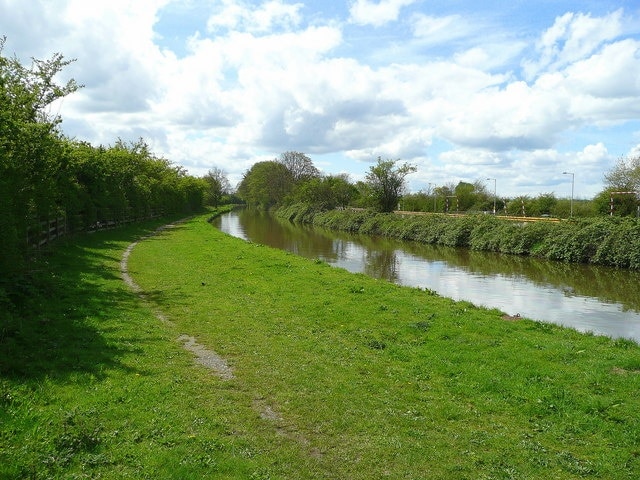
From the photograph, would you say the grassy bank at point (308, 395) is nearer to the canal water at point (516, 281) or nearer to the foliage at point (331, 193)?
the canal water at point (516, 281)

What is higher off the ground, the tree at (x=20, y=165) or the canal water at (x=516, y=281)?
the tree at (x=20, y=165)

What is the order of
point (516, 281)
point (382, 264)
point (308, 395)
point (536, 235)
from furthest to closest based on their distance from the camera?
point (536, 235) < point (382, 264) < point (516, 281) < point (308, 395)

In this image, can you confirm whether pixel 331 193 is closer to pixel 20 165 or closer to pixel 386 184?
pixel 386 184

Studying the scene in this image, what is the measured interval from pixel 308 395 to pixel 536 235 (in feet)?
113

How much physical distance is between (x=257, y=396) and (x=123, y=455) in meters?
2.30

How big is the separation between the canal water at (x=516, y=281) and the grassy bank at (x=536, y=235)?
1.14 metres

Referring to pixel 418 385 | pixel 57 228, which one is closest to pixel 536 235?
pixel 57 228

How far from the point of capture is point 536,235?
124 ft

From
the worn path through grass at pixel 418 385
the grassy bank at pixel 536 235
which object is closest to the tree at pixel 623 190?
the grassy bank at pixel 536 235

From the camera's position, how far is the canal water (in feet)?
57.5

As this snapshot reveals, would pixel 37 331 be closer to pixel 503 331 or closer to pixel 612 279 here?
pixel 503 331

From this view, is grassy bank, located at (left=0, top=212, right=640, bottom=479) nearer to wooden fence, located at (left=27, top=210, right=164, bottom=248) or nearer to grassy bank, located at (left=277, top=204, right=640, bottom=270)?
wooden fence, located at (left=27, top=210, right=164, bottom=248)

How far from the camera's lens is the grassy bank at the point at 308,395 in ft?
18.0

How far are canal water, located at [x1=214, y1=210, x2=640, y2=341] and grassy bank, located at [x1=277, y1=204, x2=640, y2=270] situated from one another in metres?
1.14
